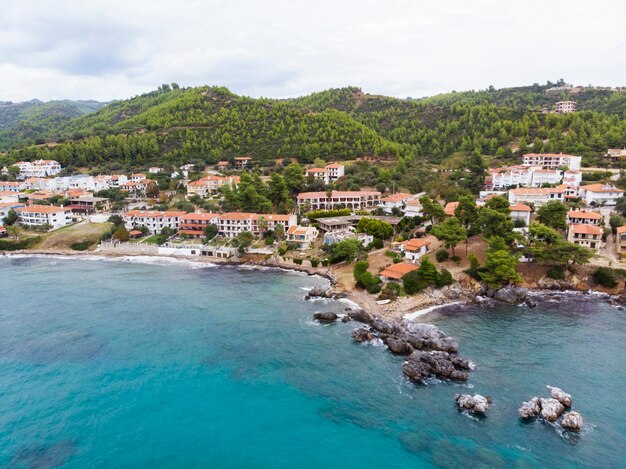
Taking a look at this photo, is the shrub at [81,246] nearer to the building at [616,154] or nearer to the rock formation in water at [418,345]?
the rock formation in water at [418,345]

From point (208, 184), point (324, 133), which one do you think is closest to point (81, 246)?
point (208, 184)

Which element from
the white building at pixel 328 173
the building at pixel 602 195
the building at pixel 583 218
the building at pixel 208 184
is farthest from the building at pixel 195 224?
the building at pixel 602 195

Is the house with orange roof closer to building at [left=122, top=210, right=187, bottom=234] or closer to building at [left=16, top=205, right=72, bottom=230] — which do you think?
building at [left=122, top=210, right=187, bottom=234]

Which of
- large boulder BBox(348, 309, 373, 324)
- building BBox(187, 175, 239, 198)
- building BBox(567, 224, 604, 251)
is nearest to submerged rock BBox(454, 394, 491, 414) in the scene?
large boulder BBox(348, 309, 373, 324)

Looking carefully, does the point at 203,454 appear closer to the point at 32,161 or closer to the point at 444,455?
the point at 444,455

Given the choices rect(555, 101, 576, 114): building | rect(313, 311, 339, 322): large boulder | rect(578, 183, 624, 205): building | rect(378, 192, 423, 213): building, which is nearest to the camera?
rect(313, 311, 339, 322): large boulder

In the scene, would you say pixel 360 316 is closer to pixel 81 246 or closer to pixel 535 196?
pixel 535 196

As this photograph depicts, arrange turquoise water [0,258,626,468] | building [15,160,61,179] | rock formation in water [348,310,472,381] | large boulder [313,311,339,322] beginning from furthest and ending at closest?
building [15,160,61,179], large boulder [313,311,339,322], rock formation in water [348,310,472,381], turquoise water [0,258,626,468]
